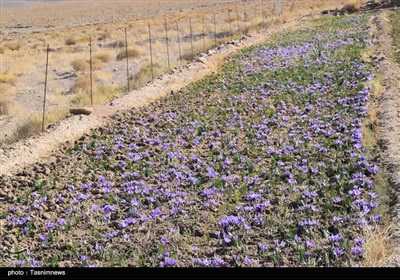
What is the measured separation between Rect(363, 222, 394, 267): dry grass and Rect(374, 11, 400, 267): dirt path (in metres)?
0.07

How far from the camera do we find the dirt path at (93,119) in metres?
10.5

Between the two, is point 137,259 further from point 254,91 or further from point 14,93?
point 14,93

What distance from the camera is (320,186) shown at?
8.45 meters

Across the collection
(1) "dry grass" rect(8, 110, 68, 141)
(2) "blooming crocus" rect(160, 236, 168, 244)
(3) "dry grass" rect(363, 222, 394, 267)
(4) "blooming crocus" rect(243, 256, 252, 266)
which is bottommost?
(1) "dry grass" rect(8, 110, 68, 141)

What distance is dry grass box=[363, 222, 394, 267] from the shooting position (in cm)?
604

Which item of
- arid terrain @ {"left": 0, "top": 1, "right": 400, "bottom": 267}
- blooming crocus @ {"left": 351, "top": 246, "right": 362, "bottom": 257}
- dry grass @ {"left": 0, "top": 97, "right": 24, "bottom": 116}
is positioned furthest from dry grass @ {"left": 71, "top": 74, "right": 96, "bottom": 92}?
blooming crocus @ {"left": 351, "top": 246, "right": 362, "bottom": 257}

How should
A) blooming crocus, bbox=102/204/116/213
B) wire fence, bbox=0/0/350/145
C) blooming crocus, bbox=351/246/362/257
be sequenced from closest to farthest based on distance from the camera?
1. blooming crocus, bbox=351/246/362/257
2. blooming crocus, bbox=102/204/116/213
3. wire fence, bbox=0/0/350/145

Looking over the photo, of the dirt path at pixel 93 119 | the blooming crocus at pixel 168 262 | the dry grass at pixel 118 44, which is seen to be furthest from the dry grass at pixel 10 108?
the dry grass at pixel 118 44

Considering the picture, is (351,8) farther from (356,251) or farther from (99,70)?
(356,251)

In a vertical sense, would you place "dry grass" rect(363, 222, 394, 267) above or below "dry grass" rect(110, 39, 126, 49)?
above

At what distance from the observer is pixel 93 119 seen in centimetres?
1324

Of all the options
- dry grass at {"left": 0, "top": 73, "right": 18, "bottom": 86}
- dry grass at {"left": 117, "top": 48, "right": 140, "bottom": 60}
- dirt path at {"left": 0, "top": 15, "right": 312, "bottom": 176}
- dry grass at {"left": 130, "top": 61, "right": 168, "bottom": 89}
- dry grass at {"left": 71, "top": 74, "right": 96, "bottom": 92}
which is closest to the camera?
dirt path at {"left": 0, "top": 15, "right": 312, "bottom": 176}

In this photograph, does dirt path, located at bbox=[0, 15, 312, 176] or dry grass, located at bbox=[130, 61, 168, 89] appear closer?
dirt path, located at bbox=[0, 15, 312, 176]

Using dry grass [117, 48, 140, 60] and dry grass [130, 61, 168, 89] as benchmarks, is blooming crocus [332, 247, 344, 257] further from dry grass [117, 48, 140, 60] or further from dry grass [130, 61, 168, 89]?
dry grass [117, 48, 140, 60]
